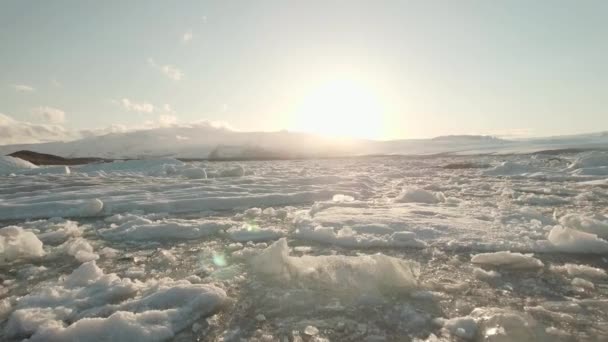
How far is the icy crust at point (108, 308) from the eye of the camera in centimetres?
219

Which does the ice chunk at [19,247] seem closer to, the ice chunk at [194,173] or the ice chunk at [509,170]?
the ice chunk at [194,173]

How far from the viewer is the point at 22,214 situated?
22.1 ft

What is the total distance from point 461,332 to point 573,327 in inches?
28.0

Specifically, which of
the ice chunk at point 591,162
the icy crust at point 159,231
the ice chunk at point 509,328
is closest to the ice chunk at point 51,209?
the icy crust at point 159,231

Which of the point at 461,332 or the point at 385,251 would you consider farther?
the point at 385,251

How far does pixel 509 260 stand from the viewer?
3.42 metres

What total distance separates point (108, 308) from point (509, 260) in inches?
135

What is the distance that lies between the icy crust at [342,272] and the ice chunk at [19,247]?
2.52 meters

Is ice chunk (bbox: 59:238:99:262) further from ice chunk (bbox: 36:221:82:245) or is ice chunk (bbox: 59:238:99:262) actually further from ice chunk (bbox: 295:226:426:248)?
ice chunk (bbox: 295:226:426:248)

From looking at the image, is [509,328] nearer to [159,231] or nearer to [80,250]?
[80,250]

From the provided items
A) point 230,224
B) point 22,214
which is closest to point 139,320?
point 230,224

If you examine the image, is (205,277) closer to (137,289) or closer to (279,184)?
(137,289)

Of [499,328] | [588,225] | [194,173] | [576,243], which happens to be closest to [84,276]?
[499,328]

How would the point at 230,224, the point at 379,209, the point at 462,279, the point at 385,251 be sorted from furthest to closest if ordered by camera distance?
1. the point at 379,209
2. the point at 230,224
3. the point at 385,251
4. the point at 462,279
